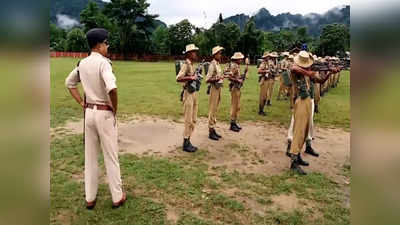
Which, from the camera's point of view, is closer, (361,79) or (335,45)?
(361,79)

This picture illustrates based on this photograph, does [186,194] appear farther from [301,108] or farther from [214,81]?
[214,81]

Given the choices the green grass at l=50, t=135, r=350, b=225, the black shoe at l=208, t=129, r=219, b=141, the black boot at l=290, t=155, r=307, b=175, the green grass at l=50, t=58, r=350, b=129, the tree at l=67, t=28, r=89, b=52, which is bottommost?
the green grass at l=50, t=135, r=350, b=225

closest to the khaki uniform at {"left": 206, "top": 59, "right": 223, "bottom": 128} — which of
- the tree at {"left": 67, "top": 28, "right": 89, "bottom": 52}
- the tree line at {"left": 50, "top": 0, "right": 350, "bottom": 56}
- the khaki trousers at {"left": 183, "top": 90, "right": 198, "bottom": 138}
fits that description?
the khaki trousers at {"left": 183, "top": 90, "right": 198, "bottom": 138}

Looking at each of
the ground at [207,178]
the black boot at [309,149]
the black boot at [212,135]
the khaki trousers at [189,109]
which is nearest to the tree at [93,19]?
the ground at [207,178]

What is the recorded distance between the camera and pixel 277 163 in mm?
5625

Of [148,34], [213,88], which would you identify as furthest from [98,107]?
[148,34]

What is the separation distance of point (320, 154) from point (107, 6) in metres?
55.4

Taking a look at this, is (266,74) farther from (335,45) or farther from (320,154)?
(335,45)

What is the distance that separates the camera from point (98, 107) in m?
3.54

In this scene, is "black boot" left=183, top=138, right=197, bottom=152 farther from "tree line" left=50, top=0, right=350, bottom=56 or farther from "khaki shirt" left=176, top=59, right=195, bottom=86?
"tree line" left=50, top=0, right=350, bottom=56

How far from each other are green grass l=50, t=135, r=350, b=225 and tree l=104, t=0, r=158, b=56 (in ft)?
162

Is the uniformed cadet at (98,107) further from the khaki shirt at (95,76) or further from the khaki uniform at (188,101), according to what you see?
the khaki uniform at (188,101)

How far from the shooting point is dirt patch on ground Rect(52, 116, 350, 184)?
5559 millimetres

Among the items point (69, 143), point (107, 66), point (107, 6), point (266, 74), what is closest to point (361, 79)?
point (107, 66)
